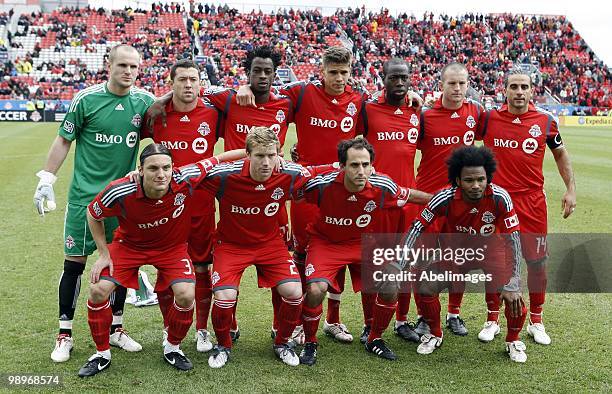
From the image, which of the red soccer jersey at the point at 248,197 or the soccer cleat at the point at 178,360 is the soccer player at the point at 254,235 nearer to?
the red soccer jersey at the point at 248,197

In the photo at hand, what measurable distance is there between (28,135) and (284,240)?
21.3 meters

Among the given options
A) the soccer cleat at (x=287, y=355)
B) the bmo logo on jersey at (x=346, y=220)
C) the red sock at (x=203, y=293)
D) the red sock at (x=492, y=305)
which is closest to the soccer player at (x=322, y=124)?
the bmo logo on jersey at (x=346, y=220)

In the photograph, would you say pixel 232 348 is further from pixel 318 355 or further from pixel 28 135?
pixel 28 135

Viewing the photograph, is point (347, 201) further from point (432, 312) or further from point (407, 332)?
point (407, 332)

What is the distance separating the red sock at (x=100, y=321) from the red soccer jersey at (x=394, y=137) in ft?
8.49

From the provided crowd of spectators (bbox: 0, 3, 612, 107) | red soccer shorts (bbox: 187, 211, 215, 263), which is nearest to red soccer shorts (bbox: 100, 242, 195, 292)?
red soccer shorts (bbox: 187, 211, 215, 263)

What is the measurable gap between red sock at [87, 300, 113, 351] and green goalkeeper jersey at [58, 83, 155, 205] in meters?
0.92

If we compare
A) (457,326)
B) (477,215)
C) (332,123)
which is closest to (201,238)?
(332,123)

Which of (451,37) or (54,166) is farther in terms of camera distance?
(451,37)

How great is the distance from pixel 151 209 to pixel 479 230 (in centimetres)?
263

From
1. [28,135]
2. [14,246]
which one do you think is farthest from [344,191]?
[28,135]

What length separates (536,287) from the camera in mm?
5133

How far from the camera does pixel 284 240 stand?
17.1ft

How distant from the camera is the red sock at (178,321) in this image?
4480 mm
